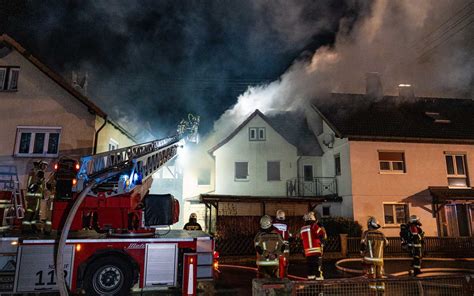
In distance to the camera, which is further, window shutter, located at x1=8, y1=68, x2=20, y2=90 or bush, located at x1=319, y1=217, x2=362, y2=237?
bush, located at x1=319, y1=217, x2=362, y2=237

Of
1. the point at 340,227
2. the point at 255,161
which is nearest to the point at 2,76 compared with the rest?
the point at 255,161

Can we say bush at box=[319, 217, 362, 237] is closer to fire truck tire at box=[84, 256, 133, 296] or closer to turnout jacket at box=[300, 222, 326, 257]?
turnout jacket at box=[300, 222, 326, 257]

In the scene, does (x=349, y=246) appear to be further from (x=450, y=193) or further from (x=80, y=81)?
(x=80, y=81)

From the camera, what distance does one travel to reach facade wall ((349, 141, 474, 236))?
53.8 ft

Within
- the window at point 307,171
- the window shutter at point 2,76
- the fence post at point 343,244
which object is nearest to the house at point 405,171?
the window at point 307,171

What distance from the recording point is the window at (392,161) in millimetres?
17219

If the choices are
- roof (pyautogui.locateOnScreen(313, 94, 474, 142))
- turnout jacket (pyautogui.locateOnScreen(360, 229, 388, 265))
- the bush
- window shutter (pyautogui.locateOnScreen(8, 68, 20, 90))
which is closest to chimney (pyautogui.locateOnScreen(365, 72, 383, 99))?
roof (pyautogui.locateOnScreen(313, 94, 474, 142))

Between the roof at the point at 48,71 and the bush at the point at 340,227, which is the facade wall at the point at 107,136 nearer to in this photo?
the roof at the point at 48,71

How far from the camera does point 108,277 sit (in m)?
6.43

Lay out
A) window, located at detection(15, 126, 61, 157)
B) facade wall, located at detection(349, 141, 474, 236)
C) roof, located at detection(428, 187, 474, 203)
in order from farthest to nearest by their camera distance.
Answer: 1. facade wall, located at detection(349, 141, 474, 236)
2. roof, located at detection(428, 187, 474, 203)
3. window, located at detection(15, 126, 61, 157)

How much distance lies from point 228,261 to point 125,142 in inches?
348

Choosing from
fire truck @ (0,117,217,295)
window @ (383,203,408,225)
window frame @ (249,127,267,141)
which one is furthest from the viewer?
window frame @ (249,127,267,141)

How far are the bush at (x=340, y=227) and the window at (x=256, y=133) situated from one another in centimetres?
751

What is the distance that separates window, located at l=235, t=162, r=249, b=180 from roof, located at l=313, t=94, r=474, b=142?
5.63 meters
